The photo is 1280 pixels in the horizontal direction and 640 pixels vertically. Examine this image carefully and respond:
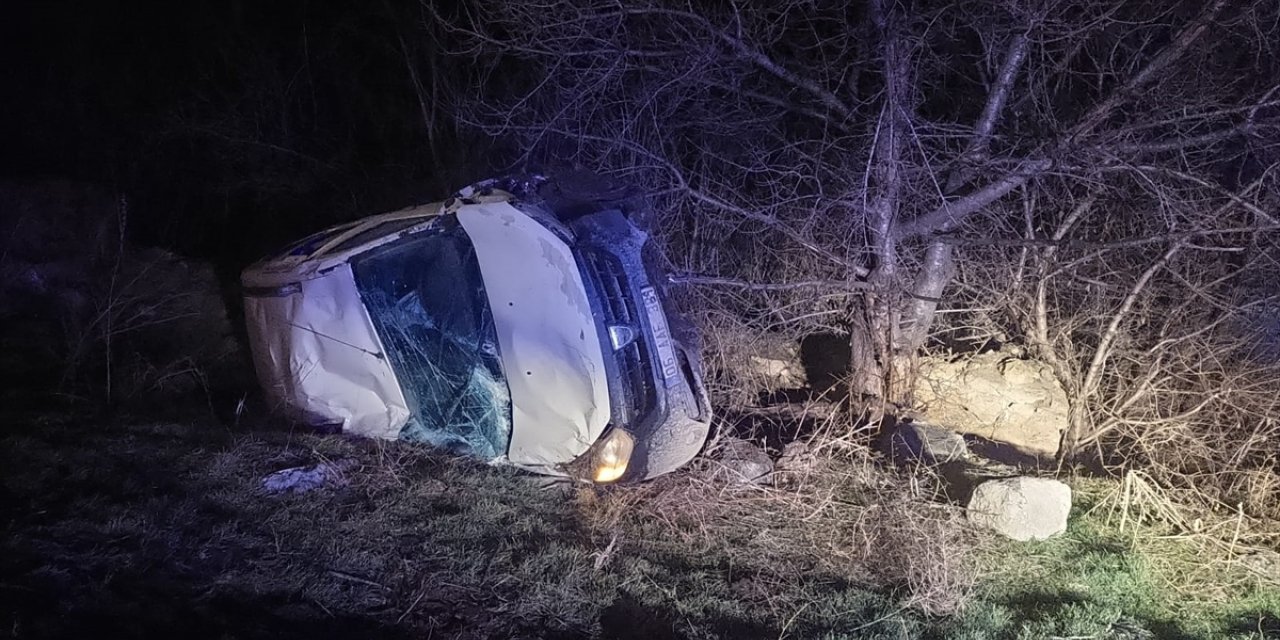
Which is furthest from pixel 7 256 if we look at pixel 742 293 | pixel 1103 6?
pixel 1103 6

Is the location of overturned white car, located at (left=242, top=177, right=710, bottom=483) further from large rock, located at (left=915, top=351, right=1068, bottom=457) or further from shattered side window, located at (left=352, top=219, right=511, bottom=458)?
large rock, located at (left=915, top=351, right=1068, bottom=457)

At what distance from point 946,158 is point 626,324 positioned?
2796 mm

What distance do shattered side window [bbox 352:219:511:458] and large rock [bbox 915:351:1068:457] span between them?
354 centimetres

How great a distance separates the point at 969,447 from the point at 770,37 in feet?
10.4

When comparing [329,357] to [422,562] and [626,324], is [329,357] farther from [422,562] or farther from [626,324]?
[626,324]

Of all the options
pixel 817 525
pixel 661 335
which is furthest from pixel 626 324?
pixel 817 525

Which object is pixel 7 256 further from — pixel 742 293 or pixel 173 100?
pixel 742 293

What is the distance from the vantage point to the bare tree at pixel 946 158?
225 inches

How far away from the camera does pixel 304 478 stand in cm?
484

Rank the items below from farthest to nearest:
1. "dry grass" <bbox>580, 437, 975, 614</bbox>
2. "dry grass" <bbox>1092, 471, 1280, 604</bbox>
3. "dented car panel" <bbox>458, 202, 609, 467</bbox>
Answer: "dented car panel" <bbox>458, 202, 609, 467</bbox> → "dry grass" <bbox>1092, 471, 1280, 604</bbox> → "dry grass" <bbox>580, 437, 975, 614</bbox>

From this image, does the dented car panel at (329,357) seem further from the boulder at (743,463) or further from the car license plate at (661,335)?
the boulder at (743,463)

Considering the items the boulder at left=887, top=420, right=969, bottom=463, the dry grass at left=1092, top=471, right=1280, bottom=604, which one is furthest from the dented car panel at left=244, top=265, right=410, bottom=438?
the dry grass at left=1092, top=471, right=1280, bottom=604

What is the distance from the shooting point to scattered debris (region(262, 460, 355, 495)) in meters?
4.73

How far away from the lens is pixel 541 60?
7109 mm
